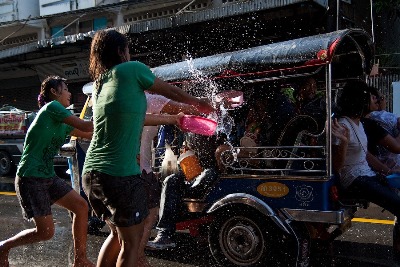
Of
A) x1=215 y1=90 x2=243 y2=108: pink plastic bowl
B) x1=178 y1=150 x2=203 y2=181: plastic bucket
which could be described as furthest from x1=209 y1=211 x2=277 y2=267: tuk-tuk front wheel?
x1=215 y1=90 x2=243 y2=108: pink plastic bowl

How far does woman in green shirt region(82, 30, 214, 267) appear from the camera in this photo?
2.75m

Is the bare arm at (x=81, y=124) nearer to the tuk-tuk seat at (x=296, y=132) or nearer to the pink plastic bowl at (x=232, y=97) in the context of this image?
the pink plastic bowl at (x=232, y=97)

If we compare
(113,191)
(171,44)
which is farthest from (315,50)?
(171,44)

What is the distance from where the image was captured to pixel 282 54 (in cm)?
443

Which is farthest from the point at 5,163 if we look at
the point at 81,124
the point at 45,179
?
the point at 81,124

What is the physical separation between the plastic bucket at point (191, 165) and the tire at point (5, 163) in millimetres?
10450

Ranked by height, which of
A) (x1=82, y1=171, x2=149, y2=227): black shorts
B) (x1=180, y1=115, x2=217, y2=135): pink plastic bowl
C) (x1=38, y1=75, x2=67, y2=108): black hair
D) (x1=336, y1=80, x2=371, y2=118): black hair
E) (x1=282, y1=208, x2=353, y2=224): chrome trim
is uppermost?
(x1=38, y1=75, x2=67, y2=108): black hair

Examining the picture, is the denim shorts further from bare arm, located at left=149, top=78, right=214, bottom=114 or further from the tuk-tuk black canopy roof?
the tuk-tuk black canopy roof

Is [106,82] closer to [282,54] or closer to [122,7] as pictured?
[282,54]

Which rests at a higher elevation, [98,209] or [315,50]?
[315,50]

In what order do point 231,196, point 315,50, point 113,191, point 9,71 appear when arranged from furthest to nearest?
1. point 9,71
2. point 231,196
3. point 315,50
4. point 113,191

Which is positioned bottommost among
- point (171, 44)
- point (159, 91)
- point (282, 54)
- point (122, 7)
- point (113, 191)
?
point (113, 191)

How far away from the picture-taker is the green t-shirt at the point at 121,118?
8.99 feet

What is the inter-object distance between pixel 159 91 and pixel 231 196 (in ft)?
6.28
